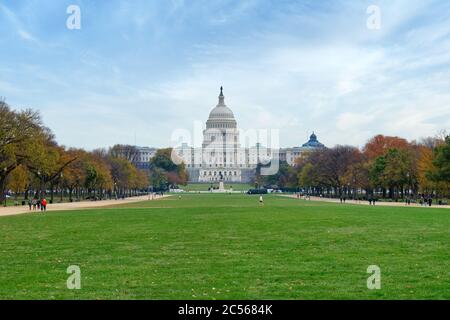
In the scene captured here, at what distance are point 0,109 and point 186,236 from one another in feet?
140

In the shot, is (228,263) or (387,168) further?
(387,168)

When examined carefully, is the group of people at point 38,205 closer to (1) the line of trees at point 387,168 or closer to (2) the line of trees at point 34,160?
(2) the line of trees at point 34,160

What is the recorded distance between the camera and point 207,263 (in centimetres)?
1609

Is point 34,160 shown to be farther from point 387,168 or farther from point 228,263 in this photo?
point 228,263

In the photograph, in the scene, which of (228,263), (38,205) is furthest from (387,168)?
(228,263)

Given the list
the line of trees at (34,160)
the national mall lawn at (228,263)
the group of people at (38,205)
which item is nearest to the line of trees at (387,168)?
the line of trees at (34,160)

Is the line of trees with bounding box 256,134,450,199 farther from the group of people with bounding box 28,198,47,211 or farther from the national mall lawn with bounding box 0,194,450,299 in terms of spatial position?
the national mall lawn with bounding box 0,194,450,299

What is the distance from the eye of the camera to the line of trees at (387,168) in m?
69.6

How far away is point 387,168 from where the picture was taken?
80.9 meters

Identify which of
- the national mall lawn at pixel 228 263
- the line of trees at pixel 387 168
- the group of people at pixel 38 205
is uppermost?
the line of trees at pixel 387 168

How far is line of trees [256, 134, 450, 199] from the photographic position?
69.6 metres

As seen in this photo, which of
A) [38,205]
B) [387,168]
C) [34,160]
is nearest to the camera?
[38,205]

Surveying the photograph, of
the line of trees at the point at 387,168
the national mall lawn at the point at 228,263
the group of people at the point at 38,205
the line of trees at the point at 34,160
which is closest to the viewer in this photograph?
the national mall lawn at the point at 228,263
